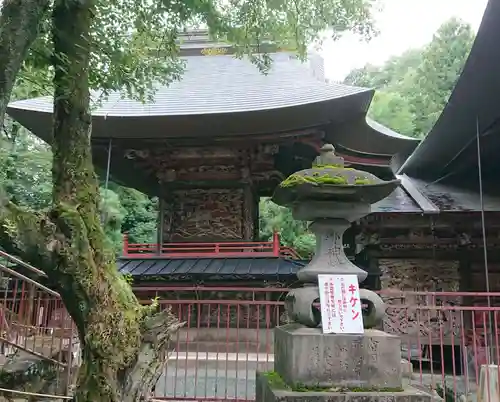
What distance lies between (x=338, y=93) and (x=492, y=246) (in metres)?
4.10

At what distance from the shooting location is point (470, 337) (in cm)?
870

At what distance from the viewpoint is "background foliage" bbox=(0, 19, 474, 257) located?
1424cm

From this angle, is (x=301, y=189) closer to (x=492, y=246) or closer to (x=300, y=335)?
(x=300, y=335)

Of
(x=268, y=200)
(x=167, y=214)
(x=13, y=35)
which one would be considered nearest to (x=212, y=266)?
(x=167, y=214)

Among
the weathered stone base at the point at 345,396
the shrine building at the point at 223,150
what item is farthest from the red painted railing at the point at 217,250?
the weathered stone base at the point at 345,396

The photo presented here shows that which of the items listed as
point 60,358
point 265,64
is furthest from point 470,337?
point 60,358

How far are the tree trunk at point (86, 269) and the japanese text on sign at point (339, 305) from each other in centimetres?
127

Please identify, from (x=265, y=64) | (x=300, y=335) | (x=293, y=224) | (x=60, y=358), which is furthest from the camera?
(x=293, y=224)

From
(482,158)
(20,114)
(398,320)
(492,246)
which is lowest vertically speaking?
(398,320)

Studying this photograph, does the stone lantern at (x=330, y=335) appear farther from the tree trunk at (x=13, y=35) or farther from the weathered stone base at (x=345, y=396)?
the tree trunk at (x=13, y=35)

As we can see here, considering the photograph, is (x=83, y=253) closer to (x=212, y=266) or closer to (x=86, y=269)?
(x=86, y=269)

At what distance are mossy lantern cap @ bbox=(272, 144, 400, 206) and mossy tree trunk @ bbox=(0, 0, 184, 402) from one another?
4.96ft

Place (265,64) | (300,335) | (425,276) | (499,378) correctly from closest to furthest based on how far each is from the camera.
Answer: (300,335) → (499,378) → (265,64) → (425,276)

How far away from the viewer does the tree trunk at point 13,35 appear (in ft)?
11.6
